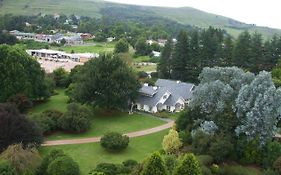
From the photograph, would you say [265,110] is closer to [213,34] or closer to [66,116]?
[66,116]

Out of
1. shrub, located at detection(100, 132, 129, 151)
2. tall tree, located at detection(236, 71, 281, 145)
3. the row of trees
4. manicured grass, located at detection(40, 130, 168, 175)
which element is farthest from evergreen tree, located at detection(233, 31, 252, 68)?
shrub, located at detection(100, 132, 129, 151)

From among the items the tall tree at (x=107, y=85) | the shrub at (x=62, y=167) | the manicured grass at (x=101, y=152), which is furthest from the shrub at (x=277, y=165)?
the tall tree at (x=107, y=85)

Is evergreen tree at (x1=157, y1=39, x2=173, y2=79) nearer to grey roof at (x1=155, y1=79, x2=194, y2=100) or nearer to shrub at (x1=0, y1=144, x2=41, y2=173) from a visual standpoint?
grey roof at (x1=155, y1=79, x2=194, y2=100)

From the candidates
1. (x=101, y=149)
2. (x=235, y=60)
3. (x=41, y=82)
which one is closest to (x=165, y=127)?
(x=101, y=149)

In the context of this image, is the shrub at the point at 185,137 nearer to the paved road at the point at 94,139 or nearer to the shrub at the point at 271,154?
the paved road at the point at 94,139

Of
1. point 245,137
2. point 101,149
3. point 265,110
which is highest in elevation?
point 265,110

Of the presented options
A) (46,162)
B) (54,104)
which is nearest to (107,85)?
(54,104)
